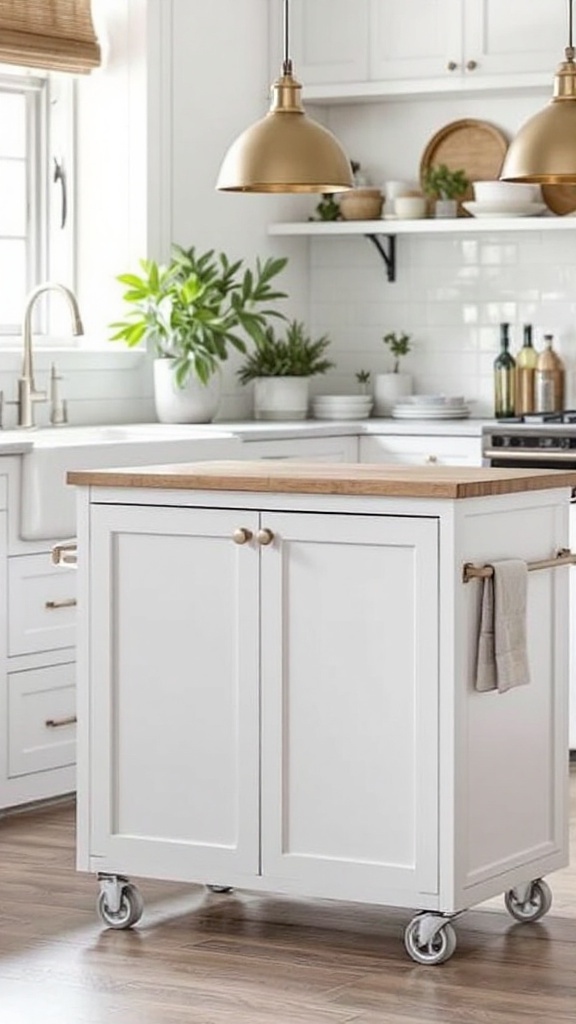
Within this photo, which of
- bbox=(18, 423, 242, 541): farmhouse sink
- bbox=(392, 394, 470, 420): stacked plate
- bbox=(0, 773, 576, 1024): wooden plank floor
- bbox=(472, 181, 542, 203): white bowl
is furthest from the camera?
bbox=(392, 394, 470, 420): stacked plate

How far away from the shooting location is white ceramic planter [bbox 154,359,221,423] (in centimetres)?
657

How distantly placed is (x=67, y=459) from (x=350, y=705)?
1605 millimetres

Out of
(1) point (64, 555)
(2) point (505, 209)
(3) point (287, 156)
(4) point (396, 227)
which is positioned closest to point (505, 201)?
(2) point (505, 209)

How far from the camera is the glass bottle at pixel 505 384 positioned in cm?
689

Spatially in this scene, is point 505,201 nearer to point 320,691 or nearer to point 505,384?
point 505,384

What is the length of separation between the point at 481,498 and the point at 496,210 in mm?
2923

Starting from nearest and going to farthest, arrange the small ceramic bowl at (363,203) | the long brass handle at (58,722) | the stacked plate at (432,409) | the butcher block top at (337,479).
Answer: the butcher block top at (337,479) < the long brass handle at (58,722) < the stacked plate at (432,409) < the small ceramic bowl at (363,203)

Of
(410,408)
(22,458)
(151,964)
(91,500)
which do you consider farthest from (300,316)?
(151,964)

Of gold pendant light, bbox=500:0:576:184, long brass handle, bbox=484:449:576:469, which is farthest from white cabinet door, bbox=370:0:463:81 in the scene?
gold pendant light, bbox=500:0:576:184

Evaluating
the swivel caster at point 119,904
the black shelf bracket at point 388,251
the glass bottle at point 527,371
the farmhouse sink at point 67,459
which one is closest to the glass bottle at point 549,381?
the glass bottle at point 527,371

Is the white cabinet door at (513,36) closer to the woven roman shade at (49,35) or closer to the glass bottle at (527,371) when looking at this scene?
the glass bottle at (527,371)

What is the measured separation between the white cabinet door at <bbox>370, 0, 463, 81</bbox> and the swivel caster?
3444 mm

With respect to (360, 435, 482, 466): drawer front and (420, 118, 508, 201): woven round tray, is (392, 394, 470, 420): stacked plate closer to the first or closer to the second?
(360, 435, 482, 466): drawer front

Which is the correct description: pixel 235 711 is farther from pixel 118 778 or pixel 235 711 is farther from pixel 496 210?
pixel 496 210
